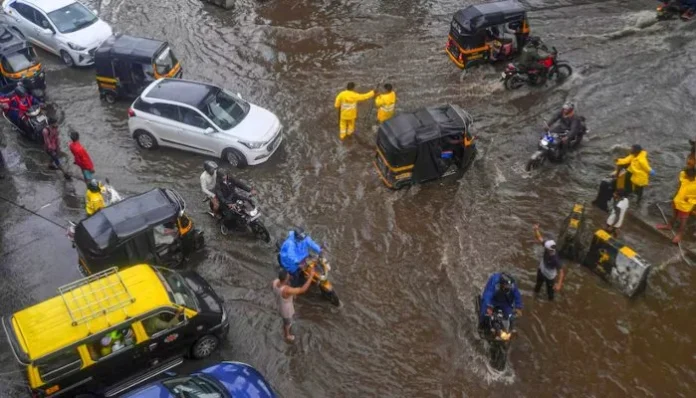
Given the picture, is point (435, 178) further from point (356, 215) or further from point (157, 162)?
point (157, 162)

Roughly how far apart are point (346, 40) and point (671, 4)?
10.5m

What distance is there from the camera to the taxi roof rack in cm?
870

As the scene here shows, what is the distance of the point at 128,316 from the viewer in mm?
8719

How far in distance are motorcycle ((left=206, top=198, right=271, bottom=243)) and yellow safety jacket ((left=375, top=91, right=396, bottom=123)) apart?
4125 millimetres

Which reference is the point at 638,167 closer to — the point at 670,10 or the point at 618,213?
the point at 618,213

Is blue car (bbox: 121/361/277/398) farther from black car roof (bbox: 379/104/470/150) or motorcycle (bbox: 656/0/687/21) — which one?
motorcycle (bbox: 656/0/687/21)

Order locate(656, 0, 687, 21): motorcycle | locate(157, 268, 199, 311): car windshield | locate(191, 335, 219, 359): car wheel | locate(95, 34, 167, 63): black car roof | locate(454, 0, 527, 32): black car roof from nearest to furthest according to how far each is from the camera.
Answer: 1. locate(157, 268, 199, 311): car windshield
2. locate(191, 335, 219, 359): car wheel
3. locate(95, 34, 167, 63): black car roof
4. locate(454, 0, 527, 32): black car roof
5. locate(656, 0, 687, 21): motorcycle

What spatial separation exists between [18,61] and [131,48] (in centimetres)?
340

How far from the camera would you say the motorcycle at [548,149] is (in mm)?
13359

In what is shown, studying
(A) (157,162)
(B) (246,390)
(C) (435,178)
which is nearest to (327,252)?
(C) (435,178)

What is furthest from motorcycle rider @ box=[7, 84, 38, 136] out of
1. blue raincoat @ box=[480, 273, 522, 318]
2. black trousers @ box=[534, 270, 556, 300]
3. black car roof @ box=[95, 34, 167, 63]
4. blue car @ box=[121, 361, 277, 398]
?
black trousers @ box=[534, 270, 556, 300]

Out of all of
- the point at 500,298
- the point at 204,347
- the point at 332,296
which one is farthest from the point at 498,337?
the point at 204,347

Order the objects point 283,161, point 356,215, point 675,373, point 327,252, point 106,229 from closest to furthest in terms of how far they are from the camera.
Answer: point 675,373 → point 106,229 → point 327,252 → point 356,215 → point 283,161

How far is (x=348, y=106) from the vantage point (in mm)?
14273
